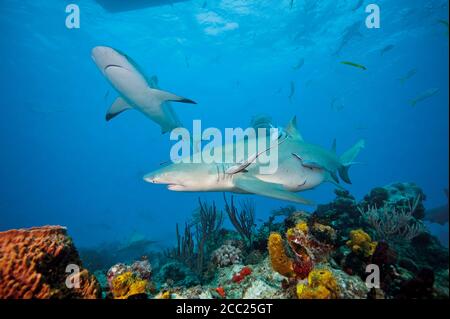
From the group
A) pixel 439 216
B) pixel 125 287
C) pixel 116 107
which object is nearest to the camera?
pixel 125 287

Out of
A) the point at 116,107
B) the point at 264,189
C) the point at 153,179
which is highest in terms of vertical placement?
the point at 116,107

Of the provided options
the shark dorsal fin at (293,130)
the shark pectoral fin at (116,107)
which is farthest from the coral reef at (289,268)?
the shark pectoral fin at (116,107)

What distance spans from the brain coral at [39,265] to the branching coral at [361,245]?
4.03 meters

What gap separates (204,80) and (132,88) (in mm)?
60707

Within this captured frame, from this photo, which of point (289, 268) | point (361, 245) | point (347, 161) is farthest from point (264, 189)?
point (347, 161)

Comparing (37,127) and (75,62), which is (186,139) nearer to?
(75,62)

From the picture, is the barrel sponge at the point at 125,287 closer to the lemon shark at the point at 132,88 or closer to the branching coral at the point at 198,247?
the branching coral at the point at 198,247

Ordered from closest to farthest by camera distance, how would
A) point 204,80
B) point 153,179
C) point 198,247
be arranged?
point 153,179, point 198,247, point 204,80

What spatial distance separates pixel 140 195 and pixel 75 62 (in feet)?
357

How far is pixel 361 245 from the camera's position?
409cm

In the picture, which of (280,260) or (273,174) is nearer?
(280,260)

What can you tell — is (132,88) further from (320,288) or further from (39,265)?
(320,288)

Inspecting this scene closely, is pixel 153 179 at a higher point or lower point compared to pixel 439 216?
higher

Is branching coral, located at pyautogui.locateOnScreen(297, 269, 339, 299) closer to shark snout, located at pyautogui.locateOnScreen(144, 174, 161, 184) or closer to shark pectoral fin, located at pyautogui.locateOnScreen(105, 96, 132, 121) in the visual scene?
shark snout, located at pyautogui.locateOnScreen(144, 174, 161, 184)
